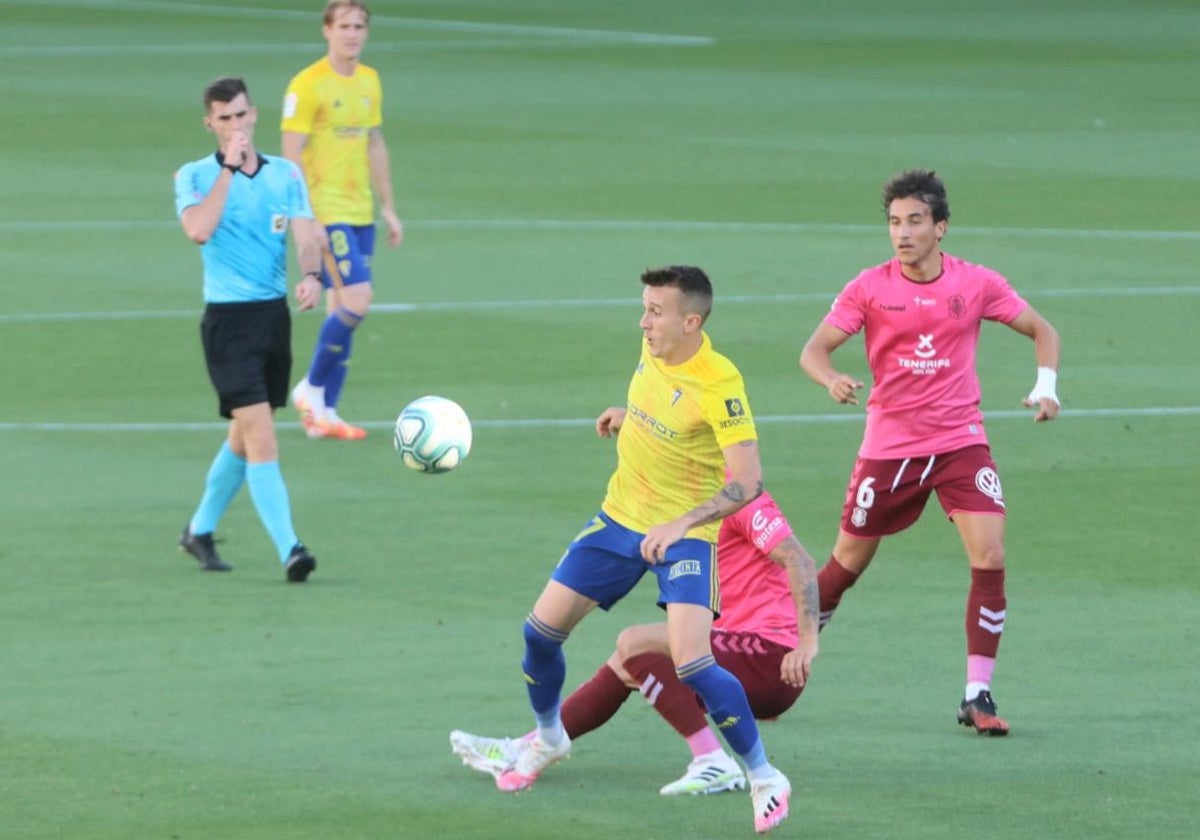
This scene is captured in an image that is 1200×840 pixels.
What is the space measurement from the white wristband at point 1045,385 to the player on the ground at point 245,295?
3.72 meters

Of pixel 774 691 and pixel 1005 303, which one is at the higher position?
pixel 1005 303

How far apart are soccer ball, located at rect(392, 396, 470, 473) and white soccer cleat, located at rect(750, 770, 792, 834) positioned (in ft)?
7.65

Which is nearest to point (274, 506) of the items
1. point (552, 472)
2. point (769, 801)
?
point (552, 472)

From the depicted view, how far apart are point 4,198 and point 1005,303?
1765 cm

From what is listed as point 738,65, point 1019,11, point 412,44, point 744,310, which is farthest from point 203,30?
point 744,310

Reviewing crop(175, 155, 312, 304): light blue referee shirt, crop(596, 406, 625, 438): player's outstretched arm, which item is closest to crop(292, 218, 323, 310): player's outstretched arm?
crop(175, 155, 312, 304): light blue referee shirt

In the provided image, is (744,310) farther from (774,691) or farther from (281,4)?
(281,4)

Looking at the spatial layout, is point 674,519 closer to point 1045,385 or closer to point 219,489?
point 1045,385

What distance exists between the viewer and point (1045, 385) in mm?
9734

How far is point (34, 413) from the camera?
16.0 metres

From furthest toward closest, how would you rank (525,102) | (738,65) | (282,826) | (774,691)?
(738,65) → (525,102) → (774,691) → (282,826)

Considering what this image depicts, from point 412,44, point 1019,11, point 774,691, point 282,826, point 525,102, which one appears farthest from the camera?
point 1019,11

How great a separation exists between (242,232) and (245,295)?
0.31 m

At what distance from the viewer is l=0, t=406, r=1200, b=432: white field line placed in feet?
51.0
